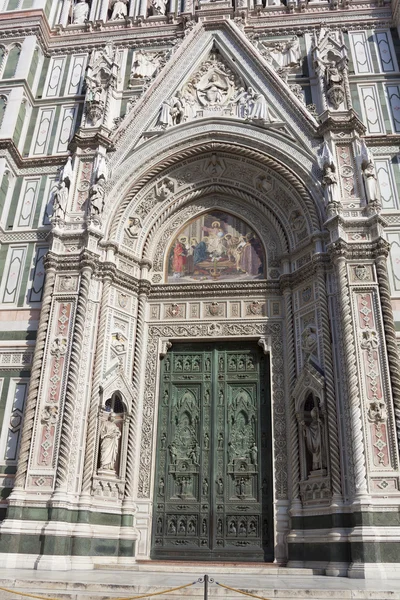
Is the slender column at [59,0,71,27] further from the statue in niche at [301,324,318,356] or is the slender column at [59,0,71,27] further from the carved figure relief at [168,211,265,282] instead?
the statue in niche at [301,324,318,356]

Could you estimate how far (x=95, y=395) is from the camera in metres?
10.7

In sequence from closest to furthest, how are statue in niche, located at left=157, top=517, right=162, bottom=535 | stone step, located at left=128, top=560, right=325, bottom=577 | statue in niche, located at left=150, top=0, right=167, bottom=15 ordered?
stone step, located at left=128, top=560, right=325, bottom=577 < statue in niche, located at left=157, top=517, right=162, bottom=535 < statue in niche, located at left=150, top=0, right=167, bottom=15

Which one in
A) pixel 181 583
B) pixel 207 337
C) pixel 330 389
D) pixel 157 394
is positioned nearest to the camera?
pixel 181 583

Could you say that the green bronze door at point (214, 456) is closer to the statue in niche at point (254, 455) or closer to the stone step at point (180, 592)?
the statue in niche at point (254, 455)

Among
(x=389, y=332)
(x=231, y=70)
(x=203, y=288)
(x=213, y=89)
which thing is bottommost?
(x=389, y=332)

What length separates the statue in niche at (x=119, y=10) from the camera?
16281mm

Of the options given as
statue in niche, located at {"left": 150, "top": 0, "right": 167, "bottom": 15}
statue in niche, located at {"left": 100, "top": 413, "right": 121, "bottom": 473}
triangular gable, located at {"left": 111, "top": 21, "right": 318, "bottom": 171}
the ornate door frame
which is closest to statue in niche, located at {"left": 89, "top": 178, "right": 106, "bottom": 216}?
triangular gable, located at {"left": 111, "top": 21, "right": 318, "bottom": 171}

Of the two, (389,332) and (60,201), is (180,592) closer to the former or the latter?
(389,332)

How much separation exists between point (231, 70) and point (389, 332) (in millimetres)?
8336

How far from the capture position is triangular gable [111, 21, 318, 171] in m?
13.0

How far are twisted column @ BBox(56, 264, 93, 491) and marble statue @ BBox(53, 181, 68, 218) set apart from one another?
1.55 metres

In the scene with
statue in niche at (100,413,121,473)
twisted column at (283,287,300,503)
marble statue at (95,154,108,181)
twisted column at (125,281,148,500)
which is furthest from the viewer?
marble statue at (95,154,108,181)

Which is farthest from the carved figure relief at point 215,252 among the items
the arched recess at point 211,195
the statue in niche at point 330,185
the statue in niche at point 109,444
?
the statue in niche at point 109,444

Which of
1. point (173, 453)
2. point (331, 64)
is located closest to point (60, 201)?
point (173, 453)
